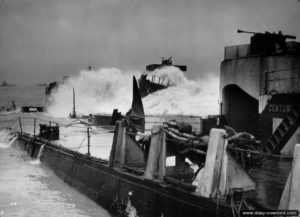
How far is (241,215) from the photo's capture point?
5949 mm

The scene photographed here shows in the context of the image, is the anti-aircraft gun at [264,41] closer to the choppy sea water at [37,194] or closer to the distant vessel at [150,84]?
the choppy sea water at [37,194]

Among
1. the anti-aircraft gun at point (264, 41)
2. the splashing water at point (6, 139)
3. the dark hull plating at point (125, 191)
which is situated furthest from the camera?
the splashing water at point (6, 139)

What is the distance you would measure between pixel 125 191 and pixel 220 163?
3878 millimetres

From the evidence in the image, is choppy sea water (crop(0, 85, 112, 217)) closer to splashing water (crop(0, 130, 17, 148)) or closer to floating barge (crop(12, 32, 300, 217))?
floating barge (crop(12, 32, 300, 217))

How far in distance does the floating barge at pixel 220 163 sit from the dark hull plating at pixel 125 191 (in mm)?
22

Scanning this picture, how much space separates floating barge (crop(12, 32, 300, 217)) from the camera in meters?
6.70

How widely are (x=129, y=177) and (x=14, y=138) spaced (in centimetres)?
1854

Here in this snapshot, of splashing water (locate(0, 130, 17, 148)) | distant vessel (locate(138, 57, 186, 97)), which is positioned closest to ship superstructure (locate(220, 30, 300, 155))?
splashing water (locate(0, 130, 17, 148))

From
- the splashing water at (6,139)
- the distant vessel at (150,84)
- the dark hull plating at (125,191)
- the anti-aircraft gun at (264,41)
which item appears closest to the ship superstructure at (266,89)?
the anti-aircraft gun at (264,41)

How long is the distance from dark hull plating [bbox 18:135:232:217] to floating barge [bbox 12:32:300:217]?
22mm

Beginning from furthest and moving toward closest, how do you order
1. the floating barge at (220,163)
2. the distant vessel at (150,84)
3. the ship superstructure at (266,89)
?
the distant vessel at (150,84), the ship superstructure at (266,89), the floating barge at (220,163)

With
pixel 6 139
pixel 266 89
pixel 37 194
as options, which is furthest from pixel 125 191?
pixel 6 139

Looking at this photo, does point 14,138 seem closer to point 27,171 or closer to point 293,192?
point 27,171

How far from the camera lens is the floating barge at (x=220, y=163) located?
264 inches
